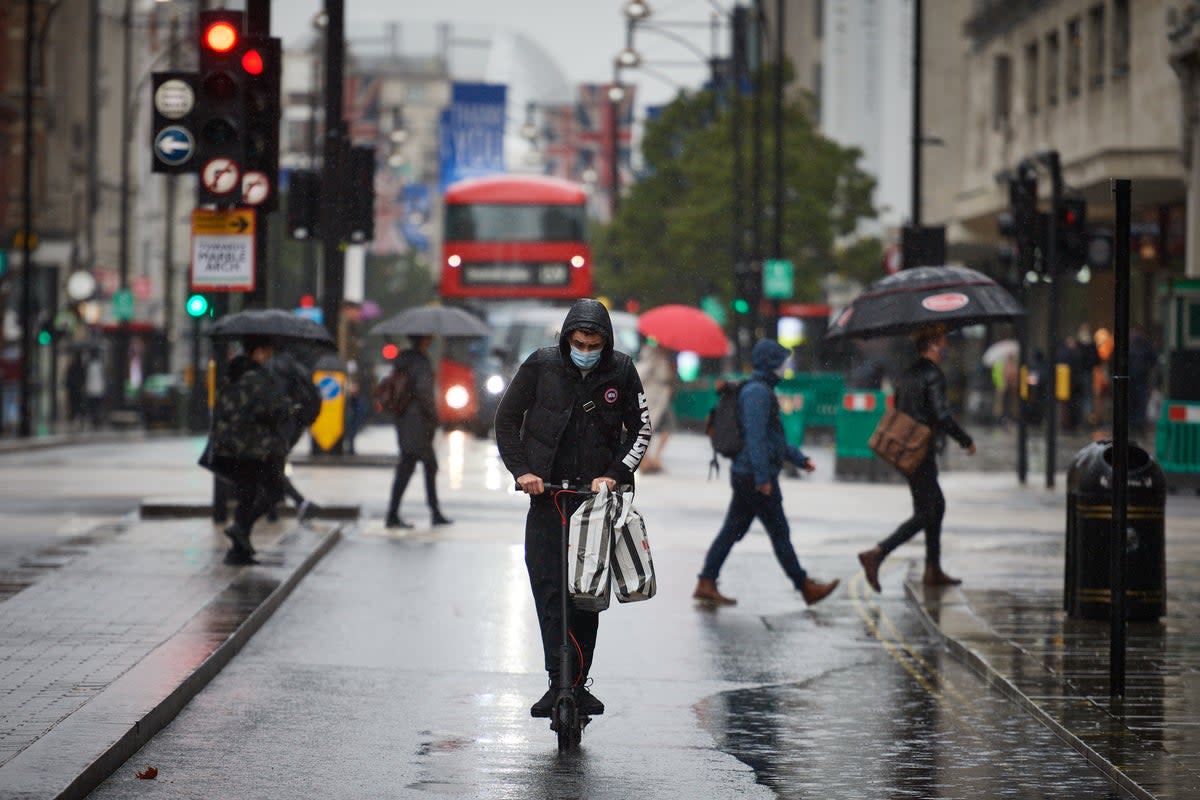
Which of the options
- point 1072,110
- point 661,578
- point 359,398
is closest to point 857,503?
point 661,578

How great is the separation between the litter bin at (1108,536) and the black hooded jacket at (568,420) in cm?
436

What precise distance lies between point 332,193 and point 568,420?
53.3ft

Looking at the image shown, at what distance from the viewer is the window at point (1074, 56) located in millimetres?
46531

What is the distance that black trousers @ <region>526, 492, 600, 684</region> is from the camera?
368 inches

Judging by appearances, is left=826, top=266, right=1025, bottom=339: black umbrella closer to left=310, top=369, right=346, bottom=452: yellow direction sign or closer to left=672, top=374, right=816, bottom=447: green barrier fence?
left=310, top=369, right=346, bottom=452: yellow direction sign

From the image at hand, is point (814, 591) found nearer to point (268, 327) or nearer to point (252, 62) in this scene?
point (268, 327)

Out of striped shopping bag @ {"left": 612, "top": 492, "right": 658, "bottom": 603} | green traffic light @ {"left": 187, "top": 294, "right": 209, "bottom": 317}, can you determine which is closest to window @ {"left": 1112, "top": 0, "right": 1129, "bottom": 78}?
green traffic light @ {"left": 187, "top": 294, "right": 209, "bottom": 317}

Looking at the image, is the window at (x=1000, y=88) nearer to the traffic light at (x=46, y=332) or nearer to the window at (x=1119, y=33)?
the window at (x=1119, y=33)

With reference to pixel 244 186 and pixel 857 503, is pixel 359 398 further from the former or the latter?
pixel 244 186

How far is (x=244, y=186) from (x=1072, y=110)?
104 feet

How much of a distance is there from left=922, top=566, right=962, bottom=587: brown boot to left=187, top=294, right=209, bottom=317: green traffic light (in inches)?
221

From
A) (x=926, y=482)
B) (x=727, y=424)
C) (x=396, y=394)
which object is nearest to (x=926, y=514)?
(x=926, y=482)

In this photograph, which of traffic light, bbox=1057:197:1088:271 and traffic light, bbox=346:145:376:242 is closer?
traffic light, bbox=1057:197:1088:271

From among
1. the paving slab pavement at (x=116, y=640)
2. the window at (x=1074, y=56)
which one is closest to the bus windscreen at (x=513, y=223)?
the window at (x=1074, y=56)
